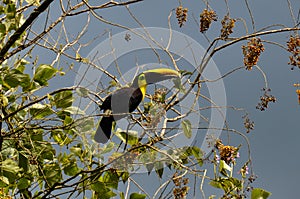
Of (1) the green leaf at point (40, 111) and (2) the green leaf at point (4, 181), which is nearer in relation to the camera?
(2) the green leaf at point (4, 181)

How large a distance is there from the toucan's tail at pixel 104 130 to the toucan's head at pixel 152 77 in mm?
121

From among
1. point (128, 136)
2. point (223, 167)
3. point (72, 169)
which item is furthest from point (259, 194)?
point (72, 169)

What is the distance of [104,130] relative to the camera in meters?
1.43

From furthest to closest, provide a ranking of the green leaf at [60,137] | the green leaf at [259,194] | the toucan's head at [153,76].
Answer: the green leaf at [60,137] < the toucan's head at [153,76] < the green leaf at [259,194]

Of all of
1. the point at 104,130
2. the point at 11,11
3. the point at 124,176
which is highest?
the point at 11,11

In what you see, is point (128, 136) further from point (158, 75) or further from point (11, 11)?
point (11, 11)

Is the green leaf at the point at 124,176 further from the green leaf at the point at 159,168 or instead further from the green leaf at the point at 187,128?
the green leaf at the point at 187,128

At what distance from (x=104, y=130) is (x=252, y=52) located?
18.4 inches

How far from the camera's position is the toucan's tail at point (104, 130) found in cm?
140

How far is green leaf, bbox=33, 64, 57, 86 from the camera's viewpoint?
1.44m

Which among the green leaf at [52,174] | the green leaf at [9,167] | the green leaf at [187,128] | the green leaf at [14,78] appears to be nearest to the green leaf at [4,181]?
the green leaf at [9,167]

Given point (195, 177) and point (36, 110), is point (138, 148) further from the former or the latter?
point (36, 110)

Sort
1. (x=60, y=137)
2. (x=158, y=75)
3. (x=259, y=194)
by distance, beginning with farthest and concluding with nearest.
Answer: (x=60, y=137), (x=158, y=75), (x=259, y=194)

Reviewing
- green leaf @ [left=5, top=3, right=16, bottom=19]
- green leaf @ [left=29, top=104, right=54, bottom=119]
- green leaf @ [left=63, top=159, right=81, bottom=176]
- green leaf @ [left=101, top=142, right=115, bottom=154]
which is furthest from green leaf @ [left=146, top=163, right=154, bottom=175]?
green leaf @ [left=5, top=3, right=16, bottom=19]
